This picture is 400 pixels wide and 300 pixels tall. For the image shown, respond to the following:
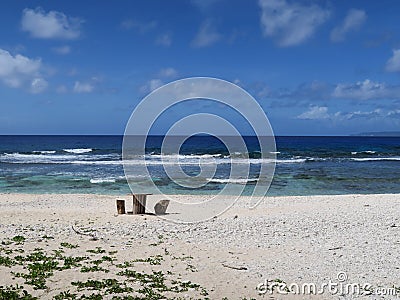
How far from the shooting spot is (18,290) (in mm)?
5883

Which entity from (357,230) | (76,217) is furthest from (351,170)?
(76,217)

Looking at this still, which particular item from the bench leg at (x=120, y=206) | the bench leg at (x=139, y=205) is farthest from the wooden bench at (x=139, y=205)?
the bench leg at (x=120, y=206)

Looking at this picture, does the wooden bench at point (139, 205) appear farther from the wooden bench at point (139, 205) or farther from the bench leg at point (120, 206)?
the bench leg at point (120, 206)

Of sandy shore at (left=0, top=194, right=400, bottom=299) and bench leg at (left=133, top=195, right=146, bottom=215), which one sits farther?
bench leg at (left=133, top=195, right=146, bottom=215)

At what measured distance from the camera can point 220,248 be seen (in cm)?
862

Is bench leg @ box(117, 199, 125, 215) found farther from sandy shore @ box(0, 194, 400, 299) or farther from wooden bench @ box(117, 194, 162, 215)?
sandy shore @ box(0, 194, 400, 299)

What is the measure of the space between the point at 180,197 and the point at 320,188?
322 inches

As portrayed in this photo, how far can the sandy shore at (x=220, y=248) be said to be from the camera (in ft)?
21.3

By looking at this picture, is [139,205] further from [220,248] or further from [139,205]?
[220,248]

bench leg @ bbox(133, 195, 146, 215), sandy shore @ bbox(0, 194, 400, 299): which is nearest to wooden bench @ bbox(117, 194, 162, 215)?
bench leg @ bbox(133, 195, 146, 215)

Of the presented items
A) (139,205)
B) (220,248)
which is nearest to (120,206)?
(139,205)

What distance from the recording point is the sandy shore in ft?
21.3

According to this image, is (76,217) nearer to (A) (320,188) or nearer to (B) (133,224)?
(B) (133,224)

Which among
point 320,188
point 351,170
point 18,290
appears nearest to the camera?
point 18,290
